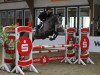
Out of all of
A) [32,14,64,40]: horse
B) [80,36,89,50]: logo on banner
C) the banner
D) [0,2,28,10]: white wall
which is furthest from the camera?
[0,2,28,10]: white wall

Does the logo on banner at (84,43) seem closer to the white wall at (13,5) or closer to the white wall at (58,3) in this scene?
the white wall at (58,3)

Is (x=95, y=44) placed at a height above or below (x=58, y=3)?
below

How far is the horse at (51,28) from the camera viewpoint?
12.6m

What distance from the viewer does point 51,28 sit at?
13.1m

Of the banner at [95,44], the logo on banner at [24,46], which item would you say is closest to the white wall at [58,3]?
the banner at [95,44]

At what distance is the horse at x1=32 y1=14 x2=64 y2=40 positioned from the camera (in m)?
12.6

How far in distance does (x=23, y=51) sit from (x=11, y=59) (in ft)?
1.97

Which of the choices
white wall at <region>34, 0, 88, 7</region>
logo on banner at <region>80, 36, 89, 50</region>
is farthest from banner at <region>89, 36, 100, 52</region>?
white wall at <region>34, 0, 88, 7</region>

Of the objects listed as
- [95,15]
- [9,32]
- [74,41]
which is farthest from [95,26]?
[9,32]

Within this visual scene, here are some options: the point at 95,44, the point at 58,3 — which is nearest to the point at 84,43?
the point at 95,44

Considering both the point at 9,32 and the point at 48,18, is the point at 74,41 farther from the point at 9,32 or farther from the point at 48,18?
the point at 9,32

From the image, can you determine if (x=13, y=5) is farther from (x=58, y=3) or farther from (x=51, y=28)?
(x=51, y=28)

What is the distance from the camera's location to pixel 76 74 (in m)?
10.3

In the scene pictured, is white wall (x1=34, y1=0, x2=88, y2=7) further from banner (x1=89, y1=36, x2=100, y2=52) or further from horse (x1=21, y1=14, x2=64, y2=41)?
horse (x1=21, y1=14, x2=64, y2=41)
